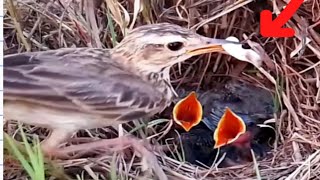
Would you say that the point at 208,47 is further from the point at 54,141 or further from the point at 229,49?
the point at 54,141

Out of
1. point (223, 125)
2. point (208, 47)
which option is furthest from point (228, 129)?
point (208, 47)

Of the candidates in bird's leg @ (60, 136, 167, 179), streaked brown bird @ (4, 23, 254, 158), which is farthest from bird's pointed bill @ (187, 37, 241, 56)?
bird's leg @ (60, 136, 167, 179)

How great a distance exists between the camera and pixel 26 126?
1209mm

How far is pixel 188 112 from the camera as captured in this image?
127 cm

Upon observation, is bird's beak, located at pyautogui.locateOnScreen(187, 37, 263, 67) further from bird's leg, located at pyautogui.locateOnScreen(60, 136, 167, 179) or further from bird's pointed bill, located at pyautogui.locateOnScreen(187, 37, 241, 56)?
bird's leg, located at pyautogui.locateOnScreen(60, 136, 167, 179)

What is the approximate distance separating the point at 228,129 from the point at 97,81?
161mm

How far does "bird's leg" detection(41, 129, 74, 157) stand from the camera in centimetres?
121

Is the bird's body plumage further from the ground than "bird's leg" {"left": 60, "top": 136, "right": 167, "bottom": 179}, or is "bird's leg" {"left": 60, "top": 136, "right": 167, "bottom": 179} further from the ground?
the bird's body plumage

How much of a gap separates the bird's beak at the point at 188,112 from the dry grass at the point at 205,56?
0.04 ft

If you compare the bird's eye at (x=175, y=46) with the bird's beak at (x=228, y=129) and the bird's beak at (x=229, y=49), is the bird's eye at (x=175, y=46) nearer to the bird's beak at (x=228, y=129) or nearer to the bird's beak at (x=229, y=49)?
the bird's beak at (x=229, y=49)

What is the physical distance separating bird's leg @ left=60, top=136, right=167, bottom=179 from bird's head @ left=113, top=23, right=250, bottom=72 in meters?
0.09

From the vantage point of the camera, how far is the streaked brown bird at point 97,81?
1.19m

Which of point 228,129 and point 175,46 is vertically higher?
point 175,46

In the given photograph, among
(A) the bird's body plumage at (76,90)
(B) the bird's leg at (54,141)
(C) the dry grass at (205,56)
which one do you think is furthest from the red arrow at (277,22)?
(B) the bird's leg at (54,141)
